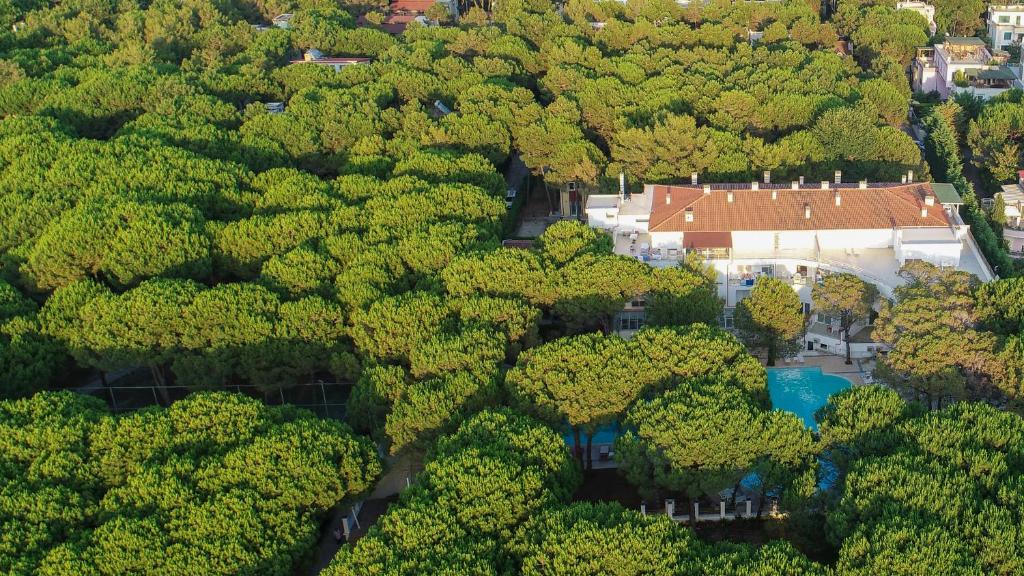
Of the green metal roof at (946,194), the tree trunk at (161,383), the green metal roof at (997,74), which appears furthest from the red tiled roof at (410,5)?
the tree trunk at (161,383)

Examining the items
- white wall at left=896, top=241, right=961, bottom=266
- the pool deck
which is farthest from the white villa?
the pool deck

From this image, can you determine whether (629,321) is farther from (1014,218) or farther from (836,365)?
(1014,218)

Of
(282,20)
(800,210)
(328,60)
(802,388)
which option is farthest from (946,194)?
(282,20)

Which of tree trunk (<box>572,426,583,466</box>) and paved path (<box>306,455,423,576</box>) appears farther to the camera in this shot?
tree trunk (<box>572,426,583,466</box>)

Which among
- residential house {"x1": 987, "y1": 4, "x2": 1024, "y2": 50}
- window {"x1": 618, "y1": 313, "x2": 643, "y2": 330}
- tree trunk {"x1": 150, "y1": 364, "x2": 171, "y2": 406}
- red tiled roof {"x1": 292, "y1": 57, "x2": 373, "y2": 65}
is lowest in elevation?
tree trunk {"x1": 150, "y1": 364, "x2": 171, "y2": 406}

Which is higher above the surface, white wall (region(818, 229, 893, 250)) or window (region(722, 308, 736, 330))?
white wall (region(818, 229, 893, 250))

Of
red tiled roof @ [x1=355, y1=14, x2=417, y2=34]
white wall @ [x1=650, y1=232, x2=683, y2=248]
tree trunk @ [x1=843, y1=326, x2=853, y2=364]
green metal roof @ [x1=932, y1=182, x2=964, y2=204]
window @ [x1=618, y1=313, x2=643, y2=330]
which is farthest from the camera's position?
red tiled roof @ [x1=355, y1=14, x2=417, y2=34]

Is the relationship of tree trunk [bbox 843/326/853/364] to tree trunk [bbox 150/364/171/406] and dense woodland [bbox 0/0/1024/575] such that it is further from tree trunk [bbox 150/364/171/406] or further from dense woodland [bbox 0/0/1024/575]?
tree trunk [bbox 150/364/171/406]

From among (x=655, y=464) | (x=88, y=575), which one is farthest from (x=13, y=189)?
(x=655, y=464)
